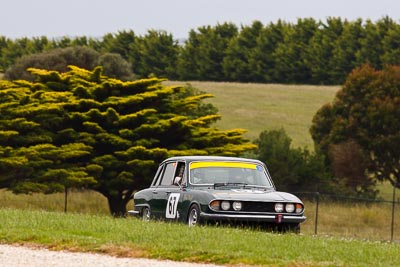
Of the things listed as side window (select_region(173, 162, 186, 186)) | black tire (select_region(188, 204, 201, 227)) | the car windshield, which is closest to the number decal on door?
side window (select_region(173, 162, 186, 186))

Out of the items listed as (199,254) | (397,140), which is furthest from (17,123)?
(199,254)

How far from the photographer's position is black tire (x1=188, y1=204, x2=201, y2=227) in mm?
18906

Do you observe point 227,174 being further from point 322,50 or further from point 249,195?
point 322,50

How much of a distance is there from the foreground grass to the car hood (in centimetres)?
114

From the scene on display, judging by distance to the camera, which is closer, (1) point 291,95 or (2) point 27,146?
(2) point 27,146

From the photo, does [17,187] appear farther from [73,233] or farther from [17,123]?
[73,233]

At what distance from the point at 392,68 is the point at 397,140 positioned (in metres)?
6.19

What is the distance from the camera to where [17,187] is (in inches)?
1574

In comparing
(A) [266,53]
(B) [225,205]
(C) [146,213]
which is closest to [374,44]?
(A) [266,53]

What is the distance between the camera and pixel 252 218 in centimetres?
1867

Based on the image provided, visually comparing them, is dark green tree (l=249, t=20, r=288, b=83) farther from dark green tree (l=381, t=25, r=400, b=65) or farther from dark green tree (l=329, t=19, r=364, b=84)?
dark green tree (l=381, t=25, r=400, b=65)

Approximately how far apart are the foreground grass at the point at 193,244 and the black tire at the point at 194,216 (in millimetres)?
1060

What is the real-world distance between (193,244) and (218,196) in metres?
3.68

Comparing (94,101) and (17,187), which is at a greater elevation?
(94,101)
